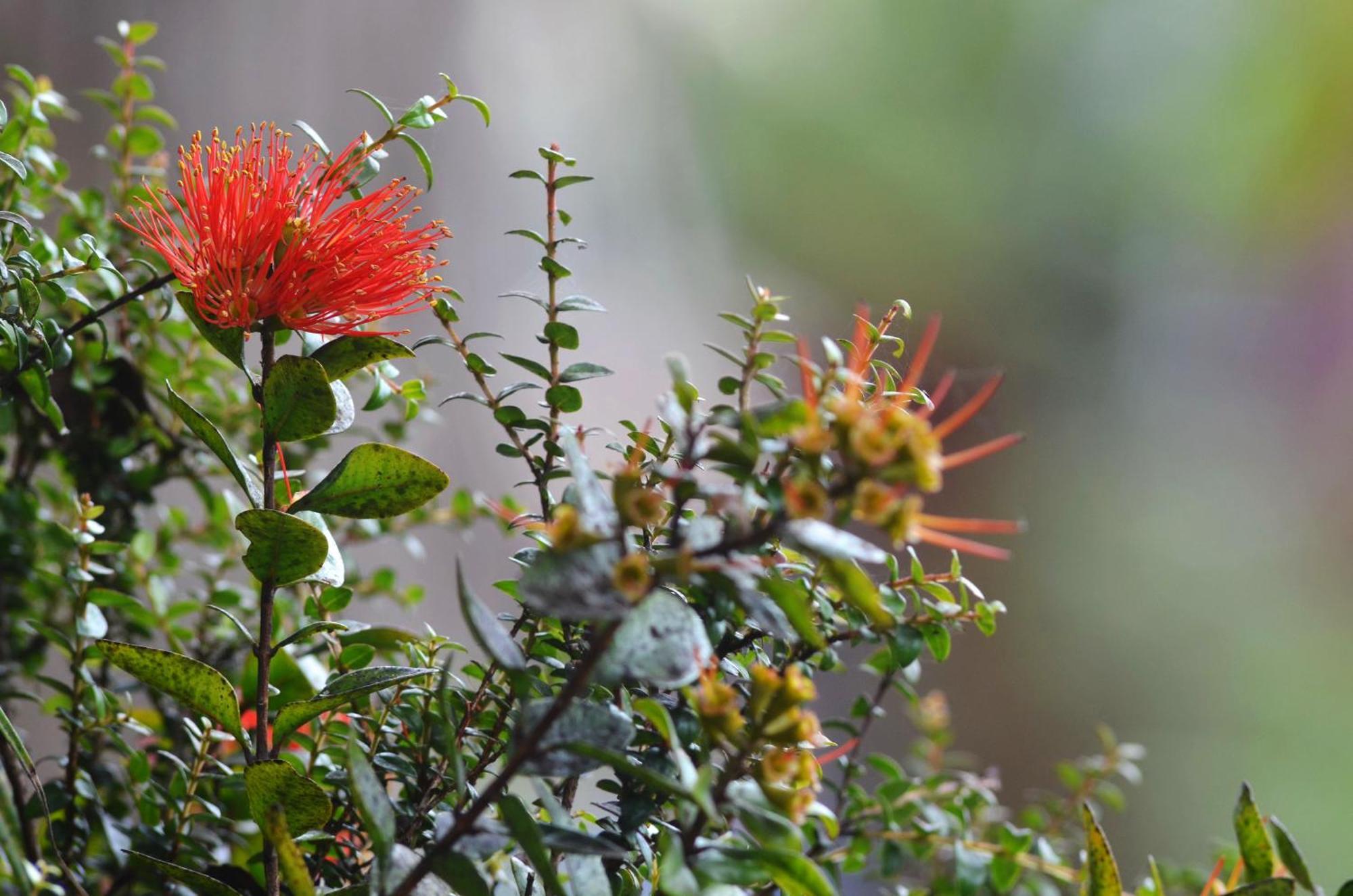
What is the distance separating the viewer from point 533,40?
135 centimetres

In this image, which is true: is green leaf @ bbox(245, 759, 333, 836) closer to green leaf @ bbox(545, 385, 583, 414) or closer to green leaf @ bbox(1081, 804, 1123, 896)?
green leaf @ bbox(545, 385, 583, 414)

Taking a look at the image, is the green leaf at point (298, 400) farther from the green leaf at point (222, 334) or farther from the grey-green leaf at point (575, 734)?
the grey-green leaf at point (575, 734)

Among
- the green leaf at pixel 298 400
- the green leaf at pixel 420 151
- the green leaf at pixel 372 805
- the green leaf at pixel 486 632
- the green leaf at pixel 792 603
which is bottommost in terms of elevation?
the green leaf at pixel 372 805

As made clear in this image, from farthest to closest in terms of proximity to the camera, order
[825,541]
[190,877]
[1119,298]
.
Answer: [1119,298]
[190,877]
[825,541]

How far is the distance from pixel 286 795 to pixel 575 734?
125 millimetres

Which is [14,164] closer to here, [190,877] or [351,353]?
[351,353]

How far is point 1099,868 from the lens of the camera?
1.16 ft

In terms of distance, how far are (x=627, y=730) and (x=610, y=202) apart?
132 cm

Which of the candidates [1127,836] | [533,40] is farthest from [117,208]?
[1127,836]

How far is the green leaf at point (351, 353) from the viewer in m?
0.36

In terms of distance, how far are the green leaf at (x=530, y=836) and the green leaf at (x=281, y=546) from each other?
0.12m

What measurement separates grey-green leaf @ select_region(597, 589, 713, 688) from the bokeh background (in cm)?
150

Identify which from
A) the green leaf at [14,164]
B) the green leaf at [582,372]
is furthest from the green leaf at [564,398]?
the green leaf at [14,164]

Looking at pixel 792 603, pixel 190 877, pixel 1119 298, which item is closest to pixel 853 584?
pixel 792 603
